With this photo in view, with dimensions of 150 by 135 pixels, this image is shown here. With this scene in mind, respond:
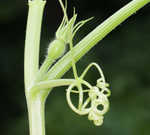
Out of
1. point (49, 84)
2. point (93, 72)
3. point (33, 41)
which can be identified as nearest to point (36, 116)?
point (49, 84)

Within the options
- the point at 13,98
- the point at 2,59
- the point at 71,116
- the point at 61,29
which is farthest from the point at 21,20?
the point at 61,29

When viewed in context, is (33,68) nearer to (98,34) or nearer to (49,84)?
(49,84)

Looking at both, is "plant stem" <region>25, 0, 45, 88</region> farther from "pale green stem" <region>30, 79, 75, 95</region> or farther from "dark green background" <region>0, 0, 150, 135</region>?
"dark green background" <region>0, 0, 150, 135</region>

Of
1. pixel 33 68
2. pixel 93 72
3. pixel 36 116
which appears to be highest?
pixel 93 72

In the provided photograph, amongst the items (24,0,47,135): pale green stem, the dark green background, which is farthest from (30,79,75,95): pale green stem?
the dark green background

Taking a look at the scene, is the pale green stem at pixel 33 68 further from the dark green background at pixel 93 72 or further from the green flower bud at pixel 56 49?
the dark green background at pixel 93 72

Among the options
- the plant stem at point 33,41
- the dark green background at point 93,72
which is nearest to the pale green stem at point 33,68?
the plant stem at point 33,41

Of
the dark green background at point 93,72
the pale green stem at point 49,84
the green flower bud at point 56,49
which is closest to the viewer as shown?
the pale green stem at point 49,84
